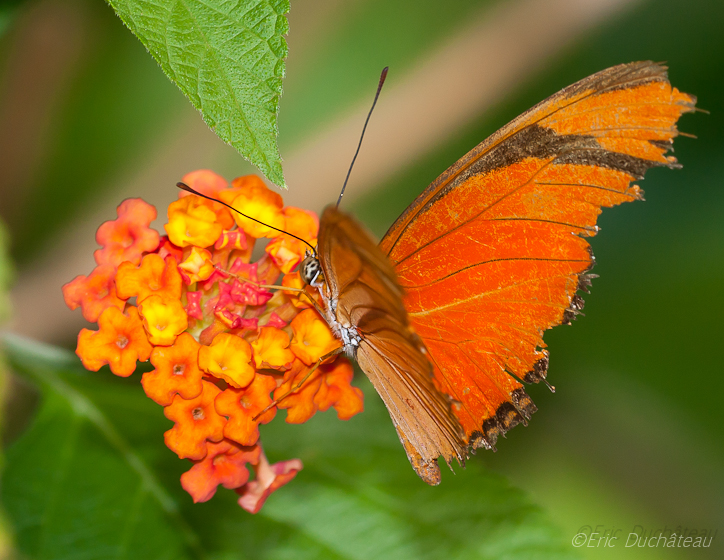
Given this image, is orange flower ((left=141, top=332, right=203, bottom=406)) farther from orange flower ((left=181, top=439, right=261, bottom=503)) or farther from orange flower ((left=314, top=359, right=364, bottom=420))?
orange flower ((left=314, top=359, right=364, bottom=420))

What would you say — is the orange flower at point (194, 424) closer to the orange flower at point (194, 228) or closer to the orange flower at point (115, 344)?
Answer: the orange flower at point (115, 344)

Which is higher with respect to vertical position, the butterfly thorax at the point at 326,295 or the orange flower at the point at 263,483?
the butterfly thorax at the point at 326,295

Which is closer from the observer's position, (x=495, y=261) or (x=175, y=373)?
(x=175, y=373)

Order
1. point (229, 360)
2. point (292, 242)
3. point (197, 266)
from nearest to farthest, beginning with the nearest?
1. point (229, 360)
2. point (197, 266)
3. point (292, 242)

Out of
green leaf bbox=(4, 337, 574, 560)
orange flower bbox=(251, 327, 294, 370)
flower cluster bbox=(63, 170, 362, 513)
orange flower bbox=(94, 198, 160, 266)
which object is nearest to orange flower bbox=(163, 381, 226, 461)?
flower cluster bbox=(63, 170, 362, 513)

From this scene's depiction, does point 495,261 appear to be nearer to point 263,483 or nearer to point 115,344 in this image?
point 263,483

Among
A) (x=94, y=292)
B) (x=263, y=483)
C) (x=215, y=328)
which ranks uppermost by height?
(x=94, y=292)

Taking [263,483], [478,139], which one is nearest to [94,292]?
[263,483]

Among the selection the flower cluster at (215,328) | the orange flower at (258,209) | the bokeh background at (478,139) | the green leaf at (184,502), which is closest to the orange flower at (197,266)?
the flower cluster at (215,328)
